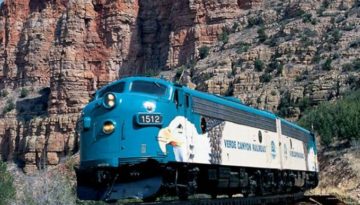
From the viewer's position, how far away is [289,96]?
5919 cm

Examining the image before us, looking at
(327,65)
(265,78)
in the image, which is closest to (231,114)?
(327,65)

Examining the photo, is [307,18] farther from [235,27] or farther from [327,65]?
[327,65]

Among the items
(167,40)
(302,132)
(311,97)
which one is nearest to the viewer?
(302,132)

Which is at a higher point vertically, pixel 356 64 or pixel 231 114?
pixel 356 64

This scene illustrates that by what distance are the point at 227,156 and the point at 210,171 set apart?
1.38 metres

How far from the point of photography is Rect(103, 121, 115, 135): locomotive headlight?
17.6 metres

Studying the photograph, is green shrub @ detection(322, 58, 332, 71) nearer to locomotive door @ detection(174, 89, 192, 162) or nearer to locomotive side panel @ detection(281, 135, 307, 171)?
locomotive side panel @ detection(281, 135, 307, 171)

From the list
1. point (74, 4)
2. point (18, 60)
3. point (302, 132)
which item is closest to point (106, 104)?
point (302, 132)

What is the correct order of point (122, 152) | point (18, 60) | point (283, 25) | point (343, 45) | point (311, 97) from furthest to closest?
point (18, 60)
point (283, 25)
point (343, 45)
point (311, 97)
point (122, 152)

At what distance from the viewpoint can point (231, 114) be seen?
22000mm

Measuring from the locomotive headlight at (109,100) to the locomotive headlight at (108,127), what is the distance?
0.45 metres

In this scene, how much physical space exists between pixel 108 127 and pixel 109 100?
30.0 inches

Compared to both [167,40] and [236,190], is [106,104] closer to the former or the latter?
[236,190]

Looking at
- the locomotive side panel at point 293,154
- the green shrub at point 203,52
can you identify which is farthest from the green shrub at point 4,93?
the locomotive side panel at point 293,154
